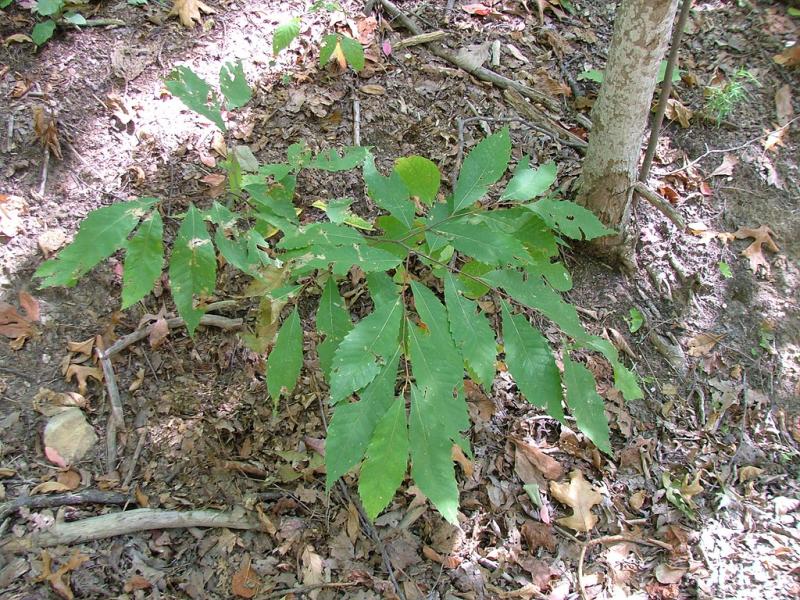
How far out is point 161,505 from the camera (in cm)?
222

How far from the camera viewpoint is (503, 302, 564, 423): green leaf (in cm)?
146

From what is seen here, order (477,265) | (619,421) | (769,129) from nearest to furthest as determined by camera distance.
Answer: (477,265) < (619,421) < (769,129)

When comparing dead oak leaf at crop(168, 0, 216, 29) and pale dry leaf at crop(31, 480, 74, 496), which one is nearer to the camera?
pale dry leaf at crop(31, 480, 74, 496)

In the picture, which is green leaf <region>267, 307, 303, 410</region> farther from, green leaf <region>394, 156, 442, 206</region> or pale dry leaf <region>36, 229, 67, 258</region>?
pale dry leaf <region>36, 229, 67, 258</region>

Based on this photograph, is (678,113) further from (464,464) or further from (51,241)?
(51,241)

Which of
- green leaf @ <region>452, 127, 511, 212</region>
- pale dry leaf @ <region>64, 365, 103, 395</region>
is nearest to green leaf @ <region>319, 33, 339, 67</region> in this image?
green leaf @ <region>452, 127, 511, 212</region>

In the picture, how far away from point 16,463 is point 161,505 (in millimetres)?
588

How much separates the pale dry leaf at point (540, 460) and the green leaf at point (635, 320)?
0.87 meters

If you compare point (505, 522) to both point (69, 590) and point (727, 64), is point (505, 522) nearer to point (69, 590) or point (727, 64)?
point (69, 590)

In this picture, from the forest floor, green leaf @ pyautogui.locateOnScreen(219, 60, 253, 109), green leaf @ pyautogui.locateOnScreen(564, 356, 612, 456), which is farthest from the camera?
the forest floor

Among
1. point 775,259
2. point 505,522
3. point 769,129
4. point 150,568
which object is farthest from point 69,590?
point 769,129

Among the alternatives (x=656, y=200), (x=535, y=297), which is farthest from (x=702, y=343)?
(x=535, y=297)

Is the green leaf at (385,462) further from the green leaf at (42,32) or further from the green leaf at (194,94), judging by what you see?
the green leaf at (42,32)

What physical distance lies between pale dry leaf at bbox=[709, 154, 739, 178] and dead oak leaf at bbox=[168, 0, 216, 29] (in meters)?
3.10
